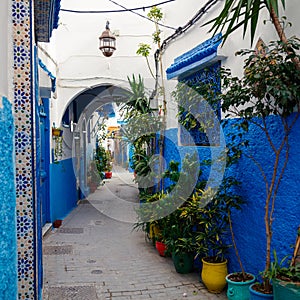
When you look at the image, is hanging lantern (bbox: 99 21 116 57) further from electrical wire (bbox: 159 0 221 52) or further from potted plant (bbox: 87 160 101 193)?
potted plant (bbox: 87 160 101 193)

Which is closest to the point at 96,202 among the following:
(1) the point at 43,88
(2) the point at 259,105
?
(1) the point at 43,88

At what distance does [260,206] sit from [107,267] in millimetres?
2599

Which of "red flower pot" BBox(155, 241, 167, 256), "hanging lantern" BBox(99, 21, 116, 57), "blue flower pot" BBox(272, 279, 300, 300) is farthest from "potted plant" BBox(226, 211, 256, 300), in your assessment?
"hanging lantern" BBox(99, 21, 116, 57)

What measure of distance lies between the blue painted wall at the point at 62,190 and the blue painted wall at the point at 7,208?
5.33 m

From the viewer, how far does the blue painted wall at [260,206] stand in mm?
3471

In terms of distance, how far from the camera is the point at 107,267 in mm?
5551

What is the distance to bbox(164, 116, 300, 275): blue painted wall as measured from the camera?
347cm

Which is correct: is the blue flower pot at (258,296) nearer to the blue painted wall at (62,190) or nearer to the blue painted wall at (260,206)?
the blue painted wall at (260,206)

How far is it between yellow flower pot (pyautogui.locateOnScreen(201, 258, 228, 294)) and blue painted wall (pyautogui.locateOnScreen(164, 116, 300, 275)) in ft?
0.64

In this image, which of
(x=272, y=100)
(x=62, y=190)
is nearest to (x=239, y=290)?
(x=272, y=100)

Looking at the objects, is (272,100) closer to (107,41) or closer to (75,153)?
(107,41)

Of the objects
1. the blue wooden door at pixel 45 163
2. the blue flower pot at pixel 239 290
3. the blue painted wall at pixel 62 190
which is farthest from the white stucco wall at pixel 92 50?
the blue flower pot at pixel 239 290

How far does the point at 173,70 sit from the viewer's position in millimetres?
6297

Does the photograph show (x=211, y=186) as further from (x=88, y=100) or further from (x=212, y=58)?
(x=88, y=100)
